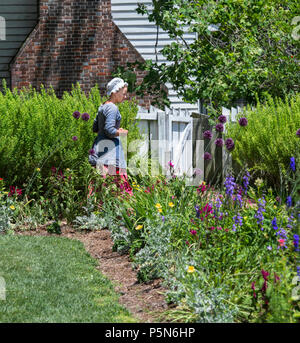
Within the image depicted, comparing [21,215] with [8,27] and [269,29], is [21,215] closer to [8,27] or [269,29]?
[269,29]

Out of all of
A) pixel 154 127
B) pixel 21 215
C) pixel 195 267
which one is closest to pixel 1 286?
pixel 195 267

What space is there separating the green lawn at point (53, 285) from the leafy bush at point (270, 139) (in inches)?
126

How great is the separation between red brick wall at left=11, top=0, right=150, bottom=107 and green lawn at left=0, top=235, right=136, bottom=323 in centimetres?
767

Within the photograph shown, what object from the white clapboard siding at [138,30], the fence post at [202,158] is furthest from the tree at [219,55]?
the white clapboard siding at [138,30]

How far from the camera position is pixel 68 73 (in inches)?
531

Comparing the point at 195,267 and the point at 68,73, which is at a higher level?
the point at 68,73

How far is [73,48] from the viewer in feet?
44.1

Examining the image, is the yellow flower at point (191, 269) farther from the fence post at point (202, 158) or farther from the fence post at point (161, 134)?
the fence post at point (202, 158)

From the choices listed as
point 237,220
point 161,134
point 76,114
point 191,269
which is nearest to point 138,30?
point 161,134

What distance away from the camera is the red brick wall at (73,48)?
524 inches

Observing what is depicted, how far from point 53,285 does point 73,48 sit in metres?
9.57

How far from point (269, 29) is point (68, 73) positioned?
468cm

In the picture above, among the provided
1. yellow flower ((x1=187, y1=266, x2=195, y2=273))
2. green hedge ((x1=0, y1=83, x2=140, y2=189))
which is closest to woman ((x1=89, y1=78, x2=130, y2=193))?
green hedge ((x1=0, y1=83, x2=140, y2=189))

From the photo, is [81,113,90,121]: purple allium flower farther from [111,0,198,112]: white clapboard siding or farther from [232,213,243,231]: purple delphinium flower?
[111,0,198,112]: white clapboard siding
